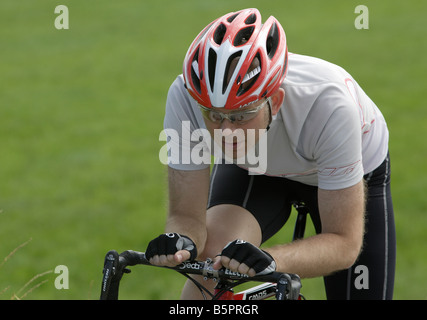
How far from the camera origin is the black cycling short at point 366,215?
14.9ft

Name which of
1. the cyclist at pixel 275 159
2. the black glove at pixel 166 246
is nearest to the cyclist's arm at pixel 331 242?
the cyclist at pixel 275 159

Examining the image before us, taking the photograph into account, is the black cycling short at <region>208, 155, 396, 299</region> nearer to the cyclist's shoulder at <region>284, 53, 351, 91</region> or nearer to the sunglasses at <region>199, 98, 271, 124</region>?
the cyclist's shoulder at <region>284, 53, 351, 91</region>

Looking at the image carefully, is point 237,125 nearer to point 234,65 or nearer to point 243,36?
point 234,65

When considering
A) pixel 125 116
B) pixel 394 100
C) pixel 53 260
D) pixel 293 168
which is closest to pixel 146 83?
pixel 125 116

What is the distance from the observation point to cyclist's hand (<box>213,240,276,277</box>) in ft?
10.5

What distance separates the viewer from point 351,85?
4.09 m

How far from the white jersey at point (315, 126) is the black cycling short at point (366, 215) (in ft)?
0.77

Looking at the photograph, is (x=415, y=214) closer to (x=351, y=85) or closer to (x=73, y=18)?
(x=351, y=85)

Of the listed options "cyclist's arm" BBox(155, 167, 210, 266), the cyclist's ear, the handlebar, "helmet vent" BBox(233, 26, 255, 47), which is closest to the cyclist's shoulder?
the cyclist's ear

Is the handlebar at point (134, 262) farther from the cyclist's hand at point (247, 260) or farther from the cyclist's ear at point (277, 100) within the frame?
the cyclist's ear at point (277, 100)

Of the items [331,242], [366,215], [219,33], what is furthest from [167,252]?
[366,215]

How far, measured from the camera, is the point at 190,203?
410cm

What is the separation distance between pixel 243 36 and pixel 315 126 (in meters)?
0.60

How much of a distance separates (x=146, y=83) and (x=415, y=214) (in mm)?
7578
